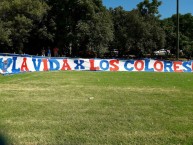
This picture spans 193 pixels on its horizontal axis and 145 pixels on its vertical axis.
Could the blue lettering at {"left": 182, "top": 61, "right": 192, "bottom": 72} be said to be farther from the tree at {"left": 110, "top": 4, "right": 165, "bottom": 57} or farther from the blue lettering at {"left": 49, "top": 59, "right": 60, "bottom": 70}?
the tree at {"left": 110, "top": 4, "right": 165, "bottom": 57}

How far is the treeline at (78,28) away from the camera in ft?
156

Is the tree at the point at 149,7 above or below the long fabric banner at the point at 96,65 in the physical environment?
above

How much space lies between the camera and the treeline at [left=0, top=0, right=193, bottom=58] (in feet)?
156

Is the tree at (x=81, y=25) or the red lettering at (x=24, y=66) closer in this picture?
the red lettering at (x=24, y=66)

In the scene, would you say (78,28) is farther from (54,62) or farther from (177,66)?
(54,62)

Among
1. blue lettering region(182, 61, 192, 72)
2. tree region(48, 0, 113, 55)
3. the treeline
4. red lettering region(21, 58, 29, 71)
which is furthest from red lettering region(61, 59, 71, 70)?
tree region(48, 0, 113, 55)

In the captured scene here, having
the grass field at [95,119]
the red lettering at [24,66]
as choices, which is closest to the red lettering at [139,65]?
the red lettering at [24,66]

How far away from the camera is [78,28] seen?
1982 inches

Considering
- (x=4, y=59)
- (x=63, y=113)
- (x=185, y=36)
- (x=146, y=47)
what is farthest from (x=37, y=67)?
(x=185, y=36)

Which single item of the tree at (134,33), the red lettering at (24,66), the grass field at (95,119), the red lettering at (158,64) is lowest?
the grass field at (95,119)

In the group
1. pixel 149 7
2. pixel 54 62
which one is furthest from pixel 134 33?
pixel 54 62

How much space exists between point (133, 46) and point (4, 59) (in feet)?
124

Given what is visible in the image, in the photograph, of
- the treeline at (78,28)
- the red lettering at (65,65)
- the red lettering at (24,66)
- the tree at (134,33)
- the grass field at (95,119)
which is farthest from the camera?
the tree at (134,33)

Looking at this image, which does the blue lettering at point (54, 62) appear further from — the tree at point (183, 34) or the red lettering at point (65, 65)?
the tree at point (183, 34)
